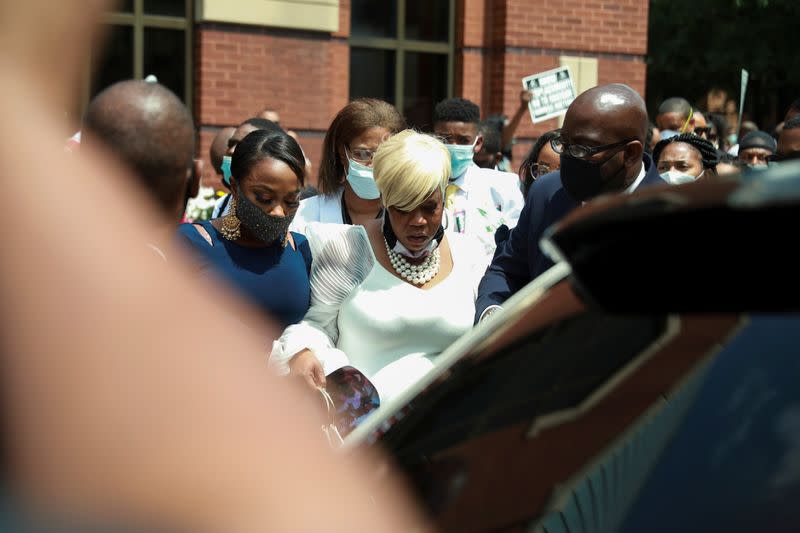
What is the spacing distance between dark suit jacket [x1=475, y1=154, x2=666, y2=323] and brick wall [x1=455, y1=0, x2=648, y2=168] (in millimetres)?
7108

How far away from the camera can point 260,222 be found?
14.6 feet

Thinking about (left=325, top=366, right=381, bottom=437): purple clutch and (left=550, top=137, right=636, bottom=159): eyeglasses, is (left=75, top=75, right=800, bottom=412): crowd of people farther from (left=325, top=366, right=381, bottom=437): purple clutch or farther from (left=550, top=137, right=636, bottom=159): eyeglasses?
(left=325, top=366, right=381, bottom=437): purple clutch

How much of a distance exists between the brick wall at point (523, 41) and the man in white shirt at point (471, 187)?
3588 mm

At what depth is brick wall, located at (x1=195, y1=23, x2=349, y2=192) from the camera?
33.1ft

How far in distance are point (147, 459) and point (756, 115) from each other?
97.2ft

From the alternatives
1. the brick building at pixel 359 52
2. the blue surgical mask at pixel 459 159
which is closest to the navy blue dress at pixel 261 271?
the blue surgical mask at pixel 459 159

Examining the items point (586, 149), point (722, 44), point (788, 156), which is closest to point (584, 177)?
point (586, 149)

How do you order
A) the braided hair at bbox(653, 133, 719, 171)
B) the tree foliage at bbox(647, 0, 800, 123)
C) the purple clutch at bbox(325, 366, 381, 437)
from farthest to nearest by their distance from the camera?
the tree foliage at bbox(647, 0, 800, 123) < the braided hair at bbox(653, 133, 719, 171) < the purple clutch at bbox(325, 366, 381, 437)

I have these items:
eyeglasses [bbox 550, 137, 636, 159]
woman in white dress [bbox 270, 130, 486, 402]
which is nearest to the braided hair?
eyeglasses [bbox 550, 137, 636, 159]

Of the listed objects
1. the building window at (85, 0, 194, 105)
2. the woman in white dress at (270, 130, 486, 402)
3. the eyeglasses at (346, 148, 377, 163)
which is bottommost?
the woman in white dress at (270, 130, 486, 402)

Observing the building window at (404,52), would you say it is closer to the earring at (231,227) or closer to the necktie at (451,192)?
the necktie at (451,192)

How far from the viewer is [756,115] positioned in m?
28.6

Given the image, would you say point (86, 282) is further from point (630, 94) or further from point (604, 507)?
point (630, 94)

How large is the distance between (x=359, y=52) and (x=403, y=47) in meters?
0.55
